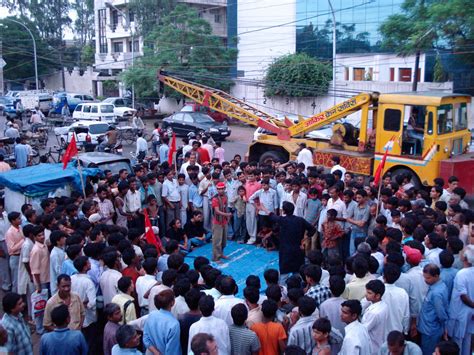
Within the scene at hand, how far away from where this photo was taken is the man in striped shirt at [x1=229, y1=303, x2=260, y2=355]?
185 inches

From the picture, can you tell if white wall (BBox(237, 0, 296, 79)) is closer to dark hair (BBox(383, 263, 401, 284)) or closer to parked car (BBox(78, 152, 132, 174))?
parked car (BBox(78, 152, 132, 174))

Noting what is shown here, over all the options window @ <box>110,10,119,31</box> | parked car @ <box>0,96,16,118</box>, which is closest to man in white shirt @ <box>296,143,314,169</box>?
parked car @ <box>0,96,16,118</box>

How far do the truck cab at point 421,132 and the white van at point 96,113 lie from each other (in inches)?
773

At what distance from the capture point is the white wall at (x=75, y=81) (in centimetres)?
4791

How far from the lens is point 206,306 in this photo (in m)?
4.75

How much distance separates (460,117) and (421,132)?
125 cm

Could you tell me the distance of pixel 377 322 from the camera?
195 inches

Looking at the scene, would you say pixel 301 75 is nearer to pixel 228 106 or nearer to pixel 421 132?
pixel 228 106

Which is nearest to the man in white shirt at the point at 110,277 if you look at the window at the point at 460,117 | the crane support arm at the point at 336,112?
the crane support arm at the point at 336,112

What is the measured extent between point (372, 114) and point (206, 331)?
377 inches

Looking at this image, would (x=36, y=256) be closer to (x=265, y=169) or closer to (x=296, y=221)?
(x=296, y=221)

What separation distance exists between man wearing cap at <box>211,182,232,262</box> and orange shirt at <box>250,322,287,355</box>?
14.5ft

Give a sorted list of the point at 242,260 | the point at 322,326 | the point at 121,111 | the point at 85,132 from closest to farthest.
Answer: the point at 322,326 → the point at 242,260 → the point at 85,132 → the point at 121,111

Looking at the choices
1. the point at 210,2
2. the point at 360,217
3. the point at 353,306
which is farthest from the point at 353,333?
the point at 210,2
